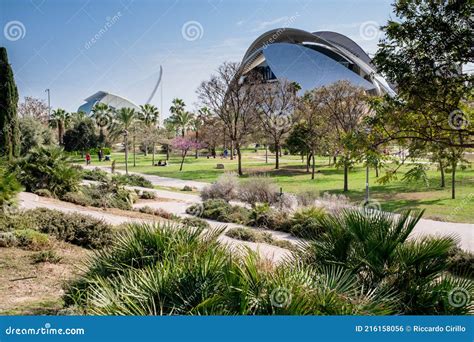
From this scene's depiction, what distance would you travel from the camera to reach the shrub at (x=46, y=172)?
11938 millimetres

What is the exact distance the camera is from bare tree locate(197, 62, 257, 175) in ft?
80.1

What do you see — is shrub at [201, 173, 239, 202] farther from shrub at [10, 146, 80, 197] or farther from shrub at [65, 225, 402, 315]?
shrub at [65, 225, 402, 315]

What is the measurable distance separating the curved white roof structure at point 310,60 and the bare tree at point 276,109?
74.5 feet

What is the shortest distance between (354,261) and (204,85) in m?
22.1

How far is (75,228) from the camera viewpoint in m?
7.14

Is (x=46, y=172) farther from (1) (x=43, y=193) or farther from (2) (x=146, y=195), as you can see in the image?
(2) (x=146, y=195)

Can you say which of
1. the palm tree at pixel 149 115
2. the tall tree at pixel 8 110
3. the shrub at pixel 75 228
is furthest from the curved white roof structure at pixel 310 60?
the shrub at pixel 75 228

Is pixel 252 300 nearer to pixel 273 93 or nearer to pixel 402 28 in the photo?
pixel 402 28

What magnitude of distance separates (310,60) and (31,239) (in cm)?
4850

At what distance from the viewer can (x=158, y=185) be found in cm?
1909

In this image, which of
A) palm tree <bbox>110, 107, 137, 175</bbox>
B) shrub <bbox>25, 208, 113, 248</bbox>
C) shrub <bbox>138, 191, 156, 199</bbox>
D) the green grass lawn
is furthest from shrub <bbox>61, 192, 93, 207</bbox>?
palm tree <bbox>110, 107, 137, 175</bbox>

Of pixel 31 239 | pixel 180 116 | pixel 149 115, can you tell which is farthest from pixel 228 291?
pixel 149 115

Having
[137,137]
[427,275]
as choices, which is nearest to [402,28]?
[427,275]

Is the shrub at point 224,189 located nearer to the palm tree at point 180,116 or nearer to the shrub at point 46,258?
the shrub at point 46,258
